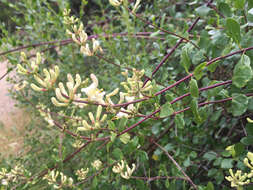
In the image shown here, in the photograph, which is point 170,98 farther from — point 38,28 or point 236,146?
point 38,28

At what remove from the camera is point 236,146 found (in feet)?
1.94

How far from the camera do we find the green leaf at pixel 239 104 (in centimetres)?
48

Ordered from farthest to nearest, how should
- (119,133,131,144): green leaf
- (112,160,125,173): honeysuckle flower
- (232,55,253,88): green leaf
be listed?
(112,160,125,173): honeysuckle flower
(119,133,131,144): green leaf
(232,55,253,88): green leaf

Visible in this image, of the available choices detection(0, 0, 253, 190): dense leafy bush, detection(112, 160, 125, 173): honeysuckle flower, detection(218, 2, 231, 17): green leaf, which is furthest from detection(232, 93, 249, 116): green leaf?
detection(112, 160, 125, 173): honeysuckle flower

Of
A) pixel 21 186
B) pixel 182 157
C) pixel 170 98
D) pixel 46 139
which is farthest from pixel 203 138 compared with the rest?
pixel 46 139

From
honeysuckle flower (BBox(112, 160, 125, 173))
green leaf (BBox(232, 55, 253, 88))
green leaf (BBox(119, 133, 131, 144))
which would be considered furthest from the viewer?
honeysuckle flower (BBox(112, 160, 125, 173))

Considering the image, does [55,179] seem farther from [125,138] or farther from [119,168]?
[125,138]

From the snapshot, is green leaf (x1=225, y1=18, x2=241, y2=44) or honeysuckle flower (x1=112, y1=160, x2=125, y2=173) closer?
green leaf (x1=225, y1=18, x2=241, y2=44)

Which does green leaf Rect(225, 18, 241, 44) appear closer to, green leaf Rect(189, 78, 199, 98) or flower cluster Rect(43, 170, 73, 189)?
green leaf Rect(189, 78, 199, 98)

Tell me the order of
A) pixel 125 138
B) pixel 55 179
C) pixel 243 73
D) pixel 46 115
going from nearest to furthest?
pixel 243 73
pixel 125 138
pixel 55 179
pixel 46 115

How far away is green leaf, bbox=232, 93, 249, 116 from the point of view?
1.58 ft

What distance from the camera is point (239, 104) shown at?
1.62 ft

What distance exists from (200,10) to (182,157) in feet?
1.91

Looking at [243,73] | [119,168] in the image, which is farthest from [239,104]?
[119,168]
